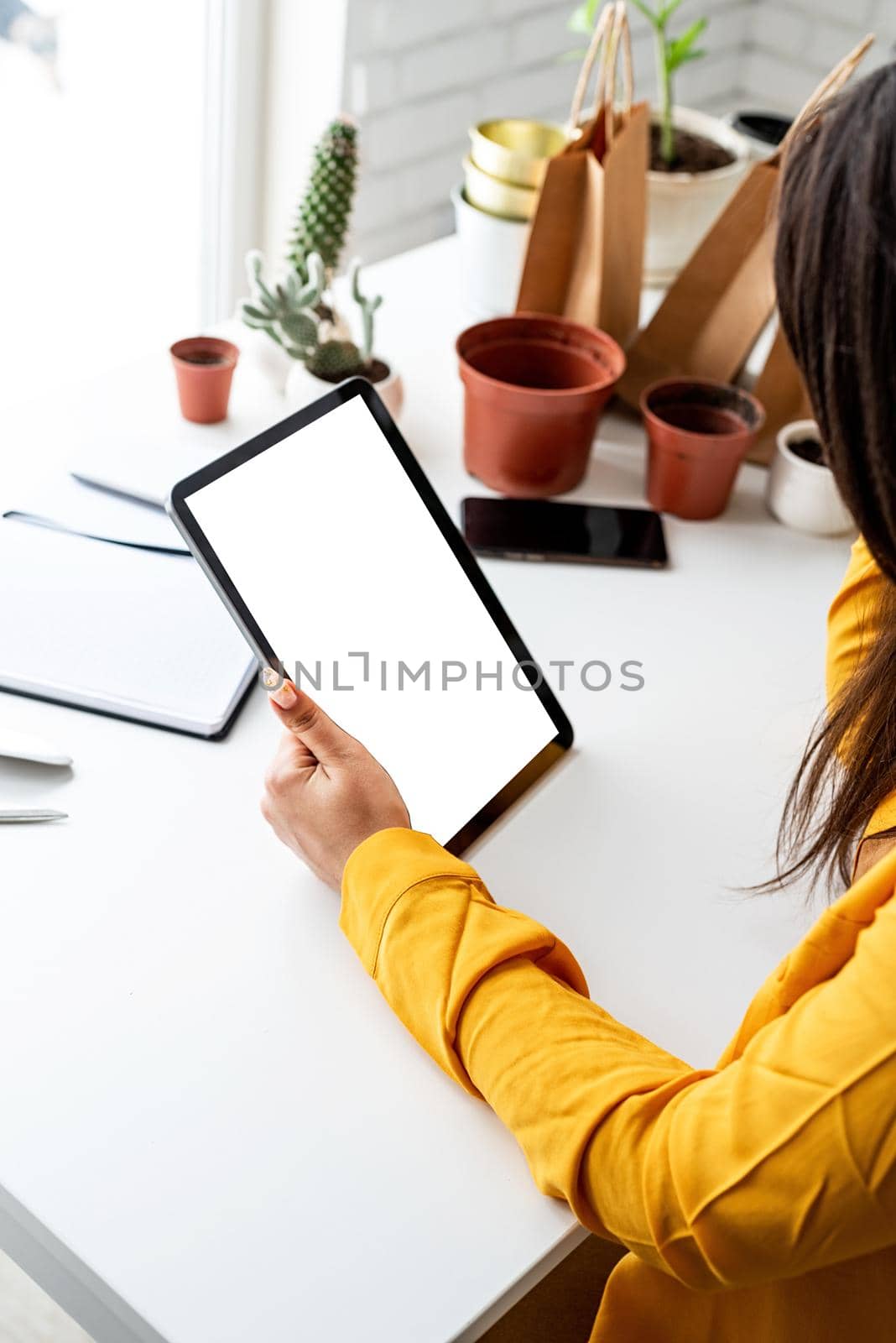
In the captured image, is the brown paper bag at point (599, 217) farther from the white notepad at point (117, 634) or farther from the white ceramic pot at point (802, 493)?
the white notepad at point (117, 634)

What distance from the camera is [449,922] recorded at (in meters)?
0.72

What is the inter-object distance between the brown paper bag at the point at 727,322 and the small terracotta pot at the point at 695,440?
0.03 m

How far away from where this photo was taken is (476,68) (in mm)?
2232

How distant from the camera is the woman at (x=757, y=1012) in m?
0.56

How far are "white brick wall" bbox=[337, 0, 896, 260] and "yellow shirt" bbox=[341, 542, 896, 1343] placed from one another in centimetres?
164

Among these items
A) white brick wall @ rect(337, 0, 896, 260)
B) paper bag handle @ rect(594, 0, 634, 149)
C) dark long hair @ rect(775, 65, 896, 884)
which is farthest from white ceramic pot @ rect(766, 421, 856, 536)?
white brick wall @ rect(337, 0, 896, 260)

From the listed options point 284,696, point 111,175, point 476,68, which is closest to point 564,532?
point 284,696

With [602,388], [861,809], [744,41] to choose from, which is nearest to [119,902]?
[861,809]

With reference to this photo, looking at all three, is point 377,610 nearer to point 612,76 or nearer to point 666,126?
point 612,76

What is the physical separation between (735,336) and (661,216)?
0.95 feet

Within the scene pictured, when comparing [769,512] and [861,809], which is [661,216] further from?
[861,809]

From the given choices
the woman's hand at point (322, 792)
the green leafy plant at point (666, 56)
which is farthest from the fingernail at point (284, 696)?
the green leafy plant at point (666, 56)

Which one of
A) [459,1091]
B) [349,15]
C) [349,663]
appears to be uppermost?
[349,15]

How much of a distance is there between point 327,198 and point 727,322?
0.40 m
